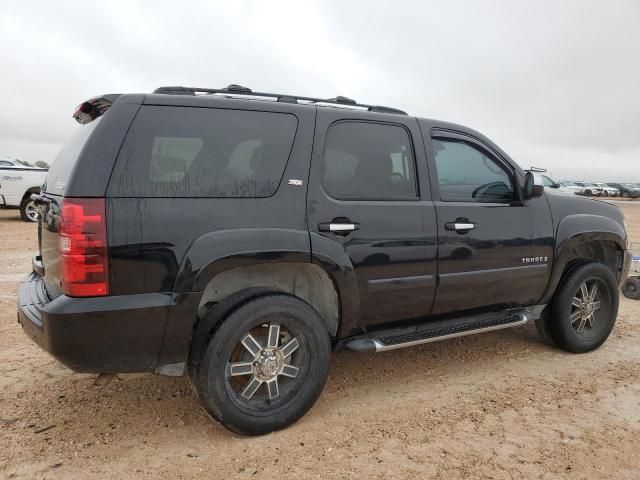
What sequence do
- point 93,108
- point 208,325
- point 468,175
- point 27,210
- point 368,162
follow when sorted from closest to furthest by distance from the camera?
point 208,325 < point 93,108 < point 368,162 < point 468,175 < point 27,210

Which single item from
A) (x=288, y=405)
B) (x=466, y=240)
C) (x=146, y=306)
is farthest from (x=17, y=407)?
(x=466, y=240)

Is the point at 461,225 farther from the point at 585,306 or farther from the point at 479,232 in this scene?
the point at 585,306

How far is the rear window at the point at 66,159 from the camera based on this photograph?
100 inches

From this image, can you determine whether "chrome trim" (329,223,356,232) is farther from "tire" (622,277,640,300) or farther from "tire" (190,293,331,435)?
"tire" (622,277,640,300)

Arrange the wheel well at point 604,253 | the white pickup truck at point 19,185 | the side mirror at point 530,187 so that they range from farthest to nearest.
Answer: the white pickup truck at point 19,185 → the wheel well at point 604,253 → the side mirror at point 530,187

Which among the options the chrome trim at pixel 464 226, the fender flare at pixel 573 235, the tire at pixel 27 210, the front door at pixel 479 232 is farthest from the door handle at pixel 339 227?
the tire at pixel 27 210

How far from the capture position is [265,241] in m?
2.70

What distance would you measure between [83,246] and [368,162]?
1788 millimetres

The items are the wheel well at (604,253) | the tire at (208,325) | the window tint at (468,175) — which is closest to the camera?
the tire at (208,325)

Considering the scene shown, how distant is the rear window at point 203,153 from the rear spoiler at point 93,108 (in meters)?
0.21

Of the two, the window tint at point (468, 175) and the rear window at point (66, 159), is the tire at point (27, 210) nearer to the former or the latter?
the rear window at point (66, 159)

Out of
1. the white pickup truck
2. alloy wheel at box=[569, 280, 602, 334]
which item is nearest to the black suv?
alloy wheel at box=[569, 280, 602, 334]

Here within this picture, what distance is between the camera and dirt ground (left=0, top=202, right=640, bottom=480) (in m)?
2.50

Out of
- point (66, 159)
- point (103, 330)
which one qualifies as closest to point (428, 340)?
point (103, 330)
